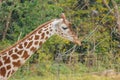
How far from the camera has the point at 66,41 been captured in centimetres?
1116

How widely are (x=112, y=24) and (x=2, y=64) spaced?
26.3ft

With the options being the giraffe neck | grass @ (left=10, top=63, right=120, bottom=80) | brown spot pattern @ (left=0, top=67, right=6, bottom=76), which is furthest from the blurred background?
brown spot pattern @ (left=0, top=67, right=6, bottom=76)

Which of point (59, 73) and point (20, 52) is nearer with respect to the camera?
point (20, 52)

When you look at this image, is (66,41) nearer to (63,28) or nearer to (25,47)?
(63,28)

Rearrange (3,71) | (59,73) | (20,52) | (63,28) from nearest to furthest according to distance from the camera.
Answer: (3,71) → (20,52) → (63,28) → (59,73)

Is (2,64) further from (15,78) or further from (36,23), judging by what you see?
(36,23)

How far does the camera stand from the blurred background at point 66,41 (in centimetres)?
888

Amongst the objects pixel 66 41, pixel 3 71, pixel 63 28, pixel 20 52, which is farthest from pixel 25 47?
pixel 66 41

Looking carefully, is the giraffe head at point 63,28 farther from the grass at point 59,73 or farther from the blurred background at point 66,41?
the grass at point 59,73

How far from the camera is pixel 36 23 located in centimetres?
1045

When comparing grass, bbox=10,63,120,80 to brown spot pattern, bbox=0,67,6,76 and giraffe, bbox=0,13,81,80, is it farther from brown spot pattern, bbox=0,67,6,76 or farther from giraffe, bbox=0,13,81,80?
brown spot pattern, bbox=0,67,6,76

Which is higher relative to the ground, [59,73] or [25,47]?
[25,47]

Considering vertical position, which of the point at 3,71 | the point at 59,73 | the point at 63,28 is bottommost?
the point at 59,73

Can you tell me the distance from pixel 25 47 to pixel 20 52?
94 mm
